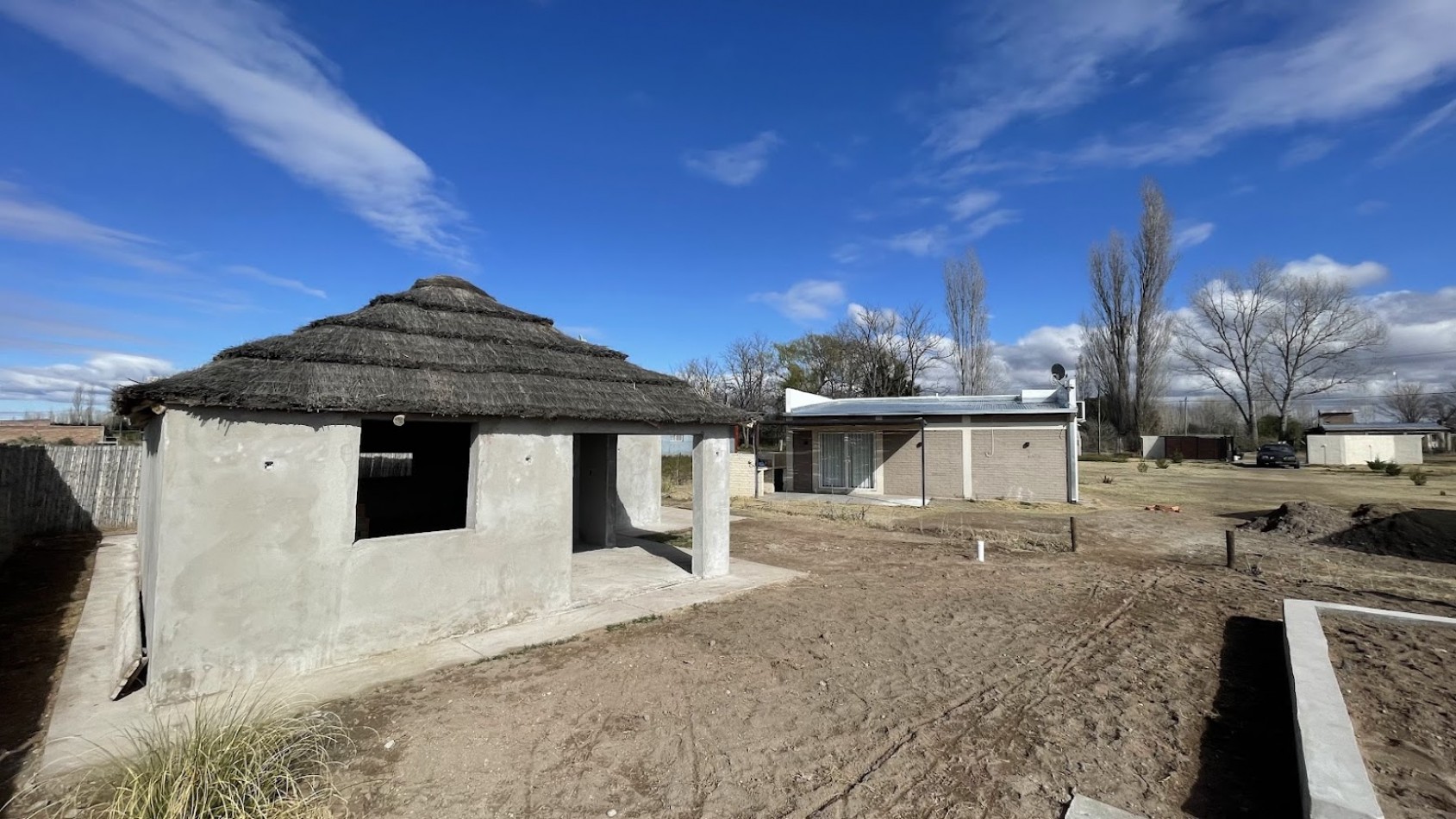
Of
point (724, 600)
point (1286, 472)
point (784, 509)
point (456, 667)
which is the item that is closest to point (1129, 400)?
point (1286, 472)

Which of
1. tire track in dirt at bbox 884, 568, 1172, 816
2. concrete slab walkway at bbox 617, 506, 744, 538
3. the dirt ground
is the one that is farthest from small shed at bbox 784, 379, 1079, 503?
tire track in dirt at bbox 884, 568, 1172, 816

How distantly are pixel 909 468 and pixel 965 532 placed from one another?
8.45 meters

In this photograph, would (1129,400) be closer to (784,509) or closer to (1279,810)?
(784,509)

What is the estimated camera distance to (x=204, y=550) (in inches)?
218

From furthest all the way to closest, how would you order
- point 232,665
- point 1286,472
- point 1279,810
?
point 1286,472, point 232,665, point 1279,810

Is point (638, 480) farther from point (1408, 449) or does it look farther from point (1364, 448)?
point (1408, 449)

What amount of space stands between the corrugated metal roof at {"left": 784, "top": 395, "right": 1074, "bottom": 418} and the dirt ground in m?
11.8

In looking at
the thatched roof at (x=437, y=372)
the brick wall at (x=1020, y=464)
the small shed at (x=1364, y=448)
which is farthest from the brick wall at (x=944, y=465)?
the small shed at (x=1364, y=448)

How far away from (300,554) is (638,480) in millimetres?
10512

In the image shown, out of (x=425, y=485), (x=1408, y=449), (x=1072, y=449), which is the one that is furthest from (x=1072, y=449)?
(x=1408, y=449)

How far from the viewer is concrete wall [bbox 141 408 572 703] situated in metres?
5.45

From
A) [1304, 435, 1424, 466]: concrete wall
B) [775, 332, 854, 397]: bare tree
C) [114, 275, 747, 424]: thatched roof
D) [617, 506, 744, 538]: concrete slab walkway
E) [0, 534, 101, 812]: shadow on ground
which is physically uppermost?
[775, 332, 854, 397]: bare tree

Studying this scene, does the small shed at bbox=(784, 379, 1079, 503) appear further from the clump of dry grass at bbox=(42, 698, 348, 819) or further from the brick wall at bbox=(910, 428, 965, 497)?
the clump of dry grass at bbox=(42, 698, 348, 819)

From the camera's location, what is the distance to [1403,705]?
5410 mm
